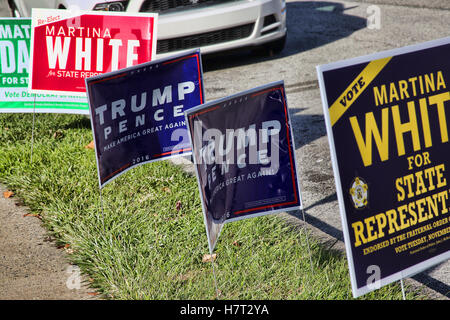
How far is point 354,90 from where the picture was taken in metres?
2.98

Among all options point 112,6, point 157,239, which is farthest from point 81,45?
point 157,239

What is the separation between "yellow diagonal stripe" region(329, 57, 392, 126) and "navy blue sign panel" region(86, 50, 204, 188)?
1.79 meters

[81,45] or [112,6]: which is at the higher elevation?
[112,6]

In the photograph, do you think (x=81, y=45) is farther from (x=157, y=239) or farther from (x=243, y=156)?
(x=243, y=156)

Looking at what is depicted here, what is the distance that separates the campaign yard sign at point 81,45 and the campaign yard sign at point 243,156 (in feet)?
6.81

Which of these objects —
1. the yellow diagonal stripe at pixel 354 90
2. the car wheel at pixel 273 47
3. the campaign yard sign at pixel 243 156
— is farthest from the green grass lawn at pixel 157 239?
the car wheel at pixel 273 47

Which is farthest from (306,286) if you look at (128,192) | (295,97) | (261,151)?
(295,97)

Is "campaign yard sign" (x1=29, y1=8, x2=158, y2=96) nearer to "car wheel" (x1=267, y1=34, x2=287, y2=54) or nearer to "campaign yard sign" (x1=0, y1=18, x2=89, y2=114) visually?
"campaign yard sign" (x1=0, y1=18, x2=89, y2=114)

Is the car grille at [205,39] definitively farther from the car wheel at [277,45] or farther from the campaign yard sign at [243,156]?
the campaign yard sign at [243,156]

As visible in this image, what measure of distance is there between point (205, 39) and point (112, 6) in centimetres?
128

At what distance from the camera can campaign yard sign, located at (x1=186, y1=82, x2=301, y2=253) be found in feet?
10.8

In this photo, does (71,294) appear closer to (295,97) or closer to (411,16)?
(295,97)

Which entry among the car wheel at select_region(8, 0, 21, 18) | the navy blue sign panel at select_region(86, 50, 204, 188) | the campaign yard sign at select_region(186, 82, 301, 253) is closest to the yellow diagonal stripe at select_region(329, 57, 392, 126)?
the campaign yard sign at select_region(186, 82, 301, 253)

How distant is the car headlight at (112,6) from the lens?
7027 mm
